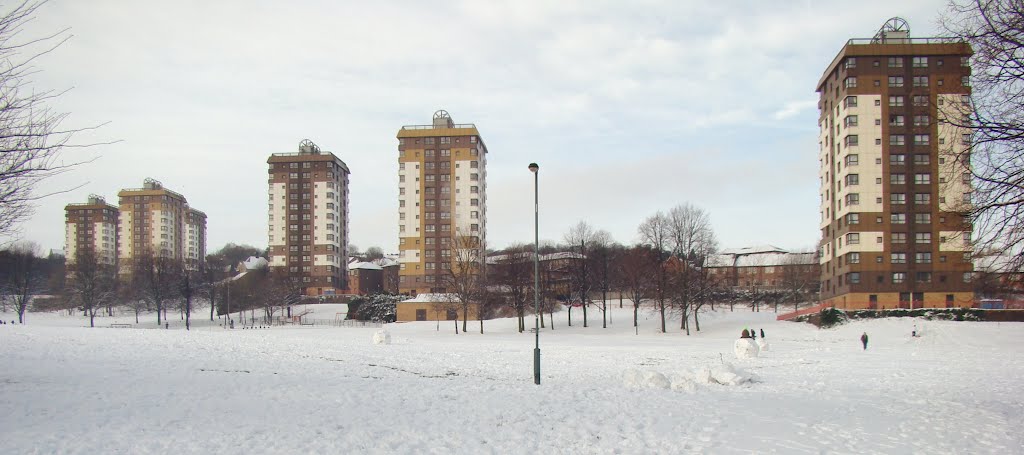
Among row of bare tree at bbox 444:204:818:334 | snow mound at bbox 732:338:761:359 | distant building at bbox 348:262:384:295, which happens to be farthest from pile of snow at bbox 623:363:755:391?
distant building at bbox 348:262:384:295

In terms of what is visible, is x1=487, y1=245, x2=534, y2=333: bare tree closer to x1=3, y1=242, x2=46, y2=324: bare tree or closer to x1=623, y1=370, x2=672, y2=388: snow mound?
x1=623, y1=370, x2=672, y2=388: snow mound

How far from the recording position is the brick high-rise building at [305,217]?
133500 mm

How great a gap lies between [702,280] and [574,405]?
179 feet

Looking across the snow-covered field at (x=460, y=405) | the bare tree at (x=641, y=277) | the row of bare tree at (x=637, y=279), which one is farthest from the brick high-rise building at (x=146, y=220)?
the snow-covered field at (x=460, y=405)

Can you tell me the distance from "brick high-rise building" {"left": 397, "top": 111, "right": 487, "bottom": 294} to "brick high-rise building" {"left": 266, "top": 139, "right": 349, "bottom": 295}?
111 feet

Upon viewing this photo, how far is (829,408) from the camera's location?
17.7 m

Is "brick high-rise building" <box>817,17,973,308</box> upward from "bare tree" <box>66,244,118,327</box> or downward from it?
upward

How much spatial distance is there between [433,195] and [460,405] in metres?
89.5

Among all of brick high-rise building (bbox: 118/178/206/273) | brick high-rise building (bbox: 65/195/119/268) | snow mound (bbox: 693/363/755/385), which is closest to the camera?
snow mound (bbox: 693/363/755/385)

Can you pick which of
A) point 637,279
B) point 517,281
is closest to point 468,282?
point 517,281

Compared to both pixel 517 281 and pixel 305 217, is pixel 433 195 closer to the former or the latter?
pixel 517 281

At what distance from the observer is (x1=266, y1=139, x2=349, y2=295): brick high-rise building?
438 feet

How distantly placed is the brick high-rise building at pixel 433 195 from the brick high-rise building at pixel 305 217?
1330 inches

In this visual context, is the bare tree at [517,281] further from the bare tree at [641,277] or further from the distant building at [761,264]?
the distant building at [761,264]
